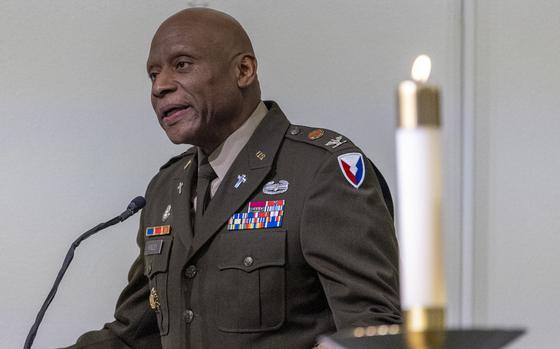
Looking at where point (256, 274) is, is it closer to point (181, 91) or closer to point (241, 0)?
point (181, 91)

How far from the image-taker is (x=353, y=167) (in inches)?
64.0

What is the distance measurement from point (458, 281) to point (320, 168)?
832 millimetres

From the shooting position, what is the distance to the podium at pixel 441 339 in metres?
0.43

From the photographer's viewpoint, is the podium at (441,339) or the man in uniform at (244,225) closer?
the podium at (441,339)

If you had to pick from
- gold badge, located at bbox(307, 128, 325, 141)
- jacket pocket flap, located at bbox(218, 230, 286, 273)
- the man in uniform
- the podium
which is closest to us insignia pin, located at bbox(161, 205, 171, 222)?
the man in uniform

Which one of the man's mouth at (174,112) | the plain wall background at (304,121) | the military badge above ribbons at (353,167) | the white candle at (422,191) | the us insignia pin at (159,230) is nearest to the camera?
the white candle at (422,191)

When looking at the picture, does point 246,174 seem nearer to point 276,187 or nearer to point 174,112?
point 276,187

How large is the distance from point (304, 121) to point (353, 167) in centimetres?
82

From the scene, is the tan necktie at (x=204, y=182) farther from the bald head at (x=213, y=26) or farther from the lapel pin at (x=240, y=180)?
the bald head at (x=213, y=26)

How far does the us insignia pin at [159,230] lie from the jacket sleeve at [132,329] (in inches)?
3.2

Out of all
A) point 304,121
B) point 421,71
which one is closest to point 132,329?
point 304,121

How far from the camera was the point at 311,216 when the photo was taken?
1.59 meters

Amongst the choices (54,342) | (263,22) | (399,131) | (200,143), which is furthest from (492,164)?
(399,131)

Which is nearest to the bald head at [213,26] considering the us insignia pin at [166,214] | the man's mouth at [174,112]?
the man's mouth at [174,112]
